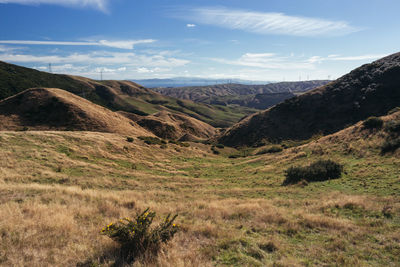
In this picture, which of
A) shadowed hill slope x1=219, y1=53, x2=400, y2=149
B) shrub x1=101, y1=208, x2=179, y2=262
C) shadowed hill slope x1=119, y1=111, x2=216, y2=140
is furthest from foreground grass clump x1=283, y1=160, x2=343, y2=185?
shadowed hill slope x1=119, y1=111, x2=216, y2=140

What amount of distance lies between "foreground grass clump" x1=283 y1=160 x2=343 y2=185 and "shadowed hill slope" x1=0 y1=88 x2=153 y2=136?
4208 cm

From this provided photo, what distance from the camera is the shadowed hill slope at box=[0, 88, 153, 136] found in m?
47.2

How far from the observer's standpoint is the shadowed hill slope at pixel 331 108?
60969 millimetres

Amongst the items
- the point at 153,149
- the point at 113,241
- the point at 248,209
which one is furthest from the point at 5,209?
the point at 153,149

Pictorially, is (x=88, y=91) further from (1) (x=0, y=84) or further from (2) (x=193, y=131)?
(2) (x=193, y=131)

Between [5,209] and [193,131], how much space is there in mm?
101244

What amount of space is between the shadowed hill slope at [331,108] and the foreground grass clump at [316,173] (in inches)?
1790

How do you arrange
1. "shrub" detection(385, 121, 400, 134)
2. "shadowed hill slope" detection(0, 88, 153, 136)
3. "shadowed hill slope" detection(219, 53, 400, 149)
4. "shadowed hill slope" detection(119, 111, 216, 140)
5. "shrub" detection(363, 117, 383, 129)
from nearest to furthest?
"shrub" detection(385, 121, 400, 134) < "shrub" detection(363, 117, 383, 129) < "shadowed hill slope" detection(0, 88, 153, 136) < "shadowed hill slope" detection(219, 53, 400, 149) < "shadowed hill slope" detection(119, 111, 216, 140)

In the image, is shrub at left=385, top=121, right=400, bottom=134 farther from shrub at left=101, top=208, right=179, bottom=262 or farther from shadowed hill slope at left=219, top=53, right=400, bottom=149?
shadowed hill slope at left=219, top=53, right=400, bottom=149

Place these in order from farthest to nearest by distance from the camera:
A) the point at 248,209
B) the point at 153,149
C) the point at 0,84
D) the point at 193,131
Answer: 1. the point at 0,84
2. the point at 193,131
3. the point at 153,149
4. the point at 248,209

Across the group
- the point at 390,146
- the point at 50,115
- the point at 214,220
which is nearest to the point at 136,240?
the point at 214,220

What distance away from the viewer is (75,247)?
232 inches


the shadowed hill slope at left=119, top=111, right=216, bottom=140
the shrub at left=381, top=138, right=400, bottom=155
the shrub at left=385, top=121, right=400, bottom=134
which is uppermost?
the shrub at left=385, top=121, right=400, bottom=134

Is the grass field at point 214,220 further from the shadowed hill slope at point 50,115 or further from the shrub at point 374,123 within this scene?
the shadowed hill slope at point 50,115
